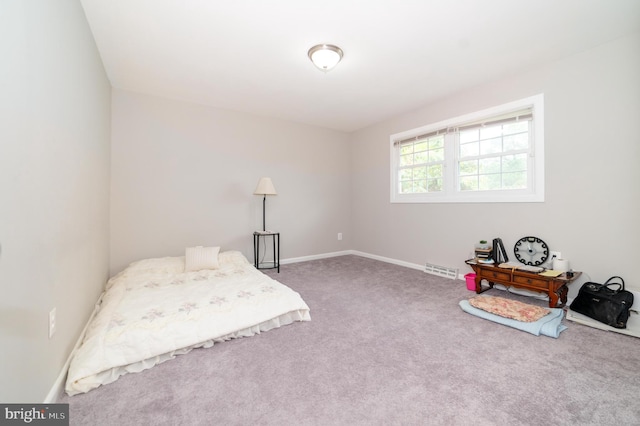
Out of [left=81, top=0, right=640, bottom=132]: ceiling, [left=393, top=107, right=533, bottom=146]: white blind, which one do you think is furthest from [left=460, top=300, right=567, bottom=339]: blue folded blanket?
[left=81, top=0, right=640, bottom=132]: ceiling

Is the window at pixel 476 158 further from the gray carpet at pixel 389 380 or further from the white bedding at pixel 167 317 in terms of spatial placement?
the white bedding at pixel 167 317

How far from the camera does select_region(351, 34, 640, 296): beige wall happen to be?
2.32 m

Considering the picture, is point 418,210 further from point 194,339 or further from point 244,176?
point 194,339

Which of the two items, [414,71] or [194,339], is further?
[414,71]

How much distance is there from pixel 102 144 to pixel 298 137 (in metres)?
2.81

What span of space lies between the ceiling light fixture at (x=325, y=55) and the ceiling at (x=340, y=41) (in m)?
0.05

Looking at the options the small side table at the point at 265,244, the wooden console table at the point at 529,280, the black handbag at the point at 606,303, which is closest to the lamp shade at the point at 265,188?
the small side table at the point at 265,244

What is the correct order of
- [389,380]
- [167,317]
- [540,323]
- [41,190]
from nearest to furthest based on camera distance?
[41,190], [389,380], [167,317], [540,323]

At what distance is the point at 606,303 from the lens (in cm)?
214

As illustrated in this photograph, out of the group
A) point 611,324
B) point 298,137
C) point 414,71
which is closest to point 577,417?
point 611,324

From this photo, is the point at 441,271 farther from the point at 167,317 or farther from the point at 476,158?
the point at 167,317

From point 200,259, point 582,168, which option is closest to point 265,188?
point 200,259

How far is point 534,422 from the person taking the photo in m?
1.23

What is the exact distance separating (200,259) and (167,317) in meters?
1.35
